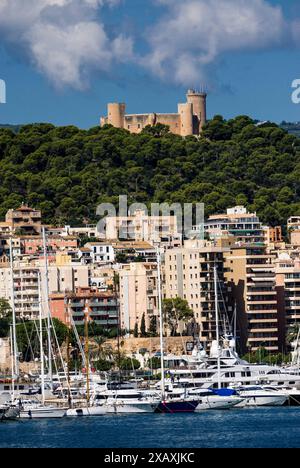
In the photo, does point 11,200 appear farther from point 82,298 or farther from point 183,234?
point 82,298

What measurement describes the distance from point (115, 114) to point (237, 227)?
3341 centimetres

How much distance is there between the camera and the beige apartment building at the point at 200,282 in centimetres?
7388

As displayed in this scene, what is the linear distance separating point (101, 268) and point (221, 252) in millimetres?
10285

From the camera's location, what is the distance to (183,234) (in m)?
95.0

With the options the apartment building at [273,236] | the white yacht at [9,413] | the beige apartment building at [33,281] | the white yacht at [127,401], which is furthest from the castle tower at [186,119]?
the white yacht at [9,413]

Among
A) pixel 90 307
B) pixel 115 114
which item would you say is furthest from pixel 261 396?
pixel 115 114

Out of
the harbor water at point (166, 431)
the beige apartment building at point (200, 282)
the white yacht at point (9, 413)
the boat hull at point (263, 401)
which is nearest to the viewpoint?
the harbor water at point (166, 431)

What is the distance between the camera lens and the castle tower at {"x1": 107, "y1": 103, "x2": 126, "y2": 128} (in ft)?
394

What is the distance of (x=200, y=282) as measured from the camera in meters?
75.0

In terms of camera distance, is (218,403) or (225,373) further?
(225,373)

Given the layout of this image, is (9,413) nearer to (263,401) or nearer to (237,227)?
(263,401)

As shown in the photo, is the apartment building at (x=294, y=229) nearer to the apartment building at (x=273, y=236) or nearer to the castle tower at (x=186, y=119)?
the apartment building at (x=273, y=236)

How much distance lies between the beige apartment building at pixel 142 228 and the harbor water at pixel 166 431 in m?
43.0
